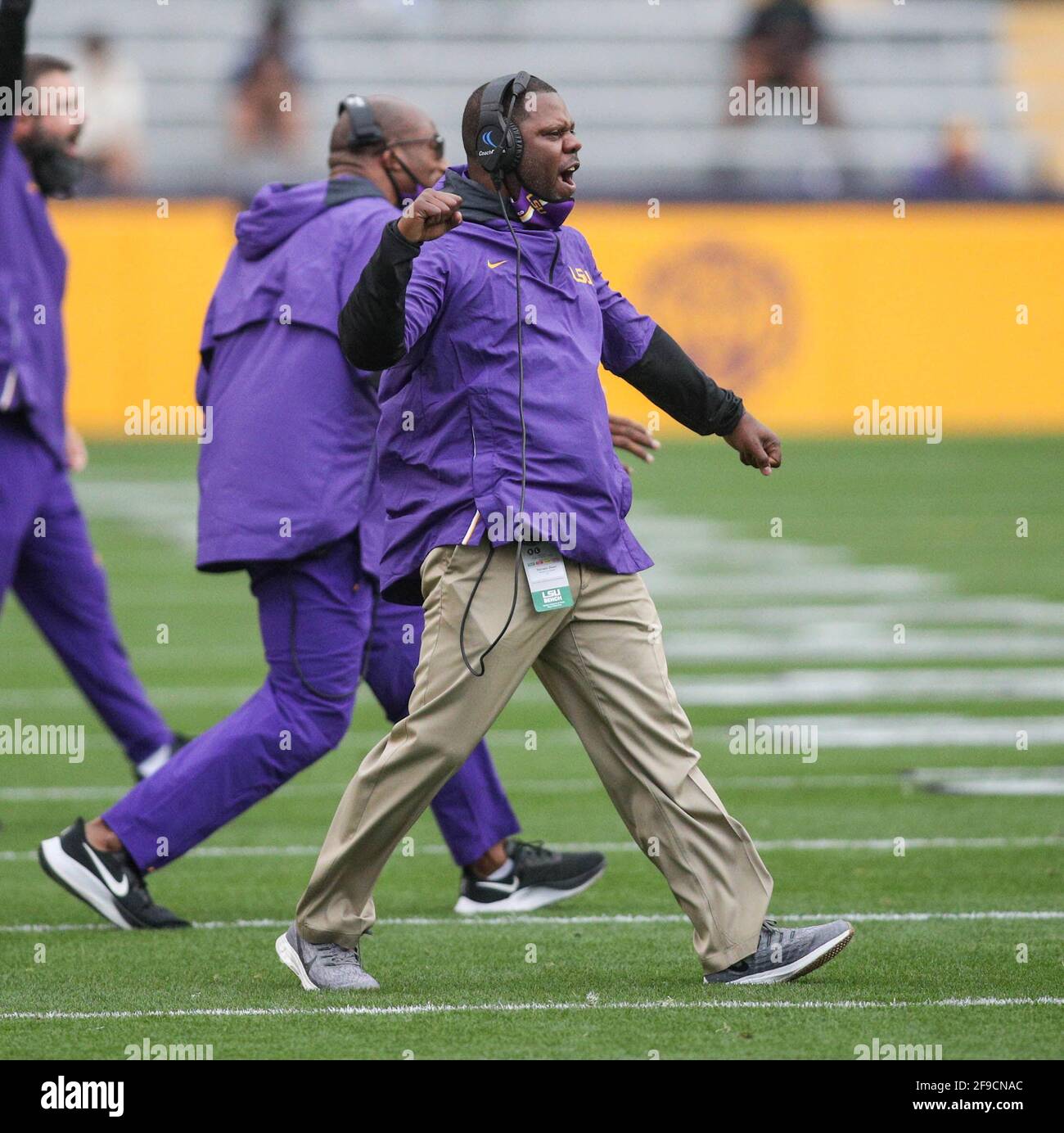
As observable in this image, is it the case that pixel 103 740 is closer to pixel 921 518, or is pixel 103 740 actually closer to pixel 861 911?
pixel 861 911

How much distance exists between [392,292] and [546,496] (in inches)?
22.6

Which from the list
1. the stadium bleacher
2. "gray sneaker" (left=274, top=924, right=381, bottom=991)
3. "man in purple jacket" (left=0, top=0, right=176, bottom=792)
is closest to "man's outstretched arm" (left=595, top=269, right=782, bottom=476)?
"gray sneaker" (left=274, top=924, right=381, bottom=991)

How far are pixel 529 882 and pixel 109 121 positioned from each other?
17798mm

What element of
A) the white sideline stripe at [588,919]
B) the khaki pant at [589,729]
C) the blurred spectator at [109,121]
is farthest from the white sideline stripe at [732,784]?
the blurred spectator at [109,121]

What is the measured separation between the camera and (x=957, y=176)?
22.3m

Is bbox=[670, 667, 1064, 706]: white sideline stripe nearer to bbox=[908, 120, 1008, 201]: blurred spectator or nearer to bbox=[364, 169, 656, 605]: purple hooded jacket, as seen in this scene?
bbox=[364, 169, 656, 605]: purple hooded jacket

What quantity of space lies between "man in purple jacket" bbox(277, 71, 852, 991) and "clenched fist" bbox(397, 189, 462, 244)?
225 millimetres

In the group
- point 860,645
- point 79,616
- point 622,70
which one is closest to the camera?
point 79,616

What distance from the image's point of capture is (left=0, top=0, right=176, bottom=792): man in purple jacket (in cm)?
666

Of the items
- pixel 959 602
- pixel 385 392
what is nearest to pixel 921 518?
pixel 959 602

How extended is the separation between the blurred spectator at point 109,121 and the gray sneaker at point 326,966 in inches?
673

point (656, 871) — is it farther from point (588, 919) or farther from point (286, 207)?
point (286, 207)

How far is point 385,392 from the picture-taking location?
15.8 feet

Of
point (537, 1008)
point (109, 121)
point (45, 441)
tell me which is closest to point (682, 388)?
point (537, 1008)
